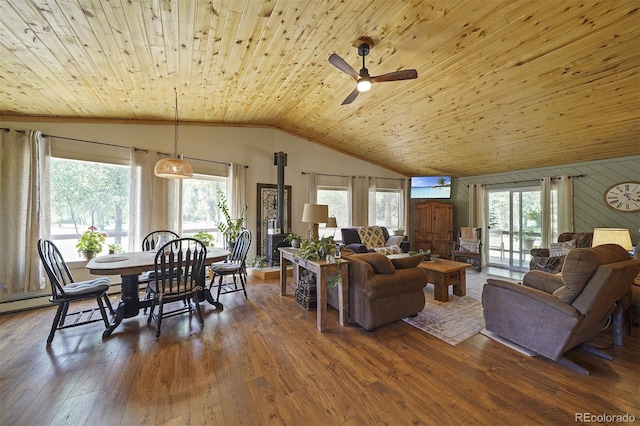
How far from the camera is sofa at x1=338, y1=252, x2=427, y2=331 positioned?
8.50 ft

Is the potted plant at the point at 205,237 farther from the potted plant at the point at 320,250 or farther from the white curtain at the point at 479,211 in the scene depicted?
the white curtain at the point at 479,211

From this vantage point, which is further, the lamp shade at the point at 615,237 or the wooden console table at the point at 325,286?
the lamp shade at the point at 615,237

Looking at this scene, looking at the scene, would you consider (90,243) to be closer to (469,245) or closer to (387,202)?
(387,202)

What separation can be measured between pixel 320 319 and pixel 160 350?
1538 millimetres

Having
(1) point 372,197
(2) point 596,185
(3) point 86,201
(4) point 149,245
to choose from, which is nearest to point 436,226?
(1) point 372,197

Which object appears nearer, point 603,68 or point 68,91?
point 603,68

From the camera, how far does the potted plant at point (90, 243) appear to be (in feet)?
11.9

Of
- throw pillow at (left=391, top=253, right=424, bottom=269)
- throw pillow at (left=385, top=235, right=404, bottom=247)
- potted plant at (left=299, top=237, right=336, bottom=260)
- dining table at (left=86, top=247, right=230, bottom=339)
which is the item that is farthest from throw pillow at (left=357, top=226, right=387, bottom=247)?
dining table at (left=86, top=247, right=230, bottom=339)

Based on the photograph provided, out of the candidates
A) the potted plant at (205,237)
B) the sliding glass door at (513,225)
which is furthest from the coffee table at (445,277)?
the potted plant at (205,237)

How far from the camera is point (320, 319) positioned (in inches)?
105

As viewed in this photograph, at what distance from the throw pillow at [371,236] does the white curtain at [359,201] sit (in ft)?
1.78

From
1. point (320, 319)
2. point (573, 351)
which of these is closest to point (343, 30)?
point (320, 319)

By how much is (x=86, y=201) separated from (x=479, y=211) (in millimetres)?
8088

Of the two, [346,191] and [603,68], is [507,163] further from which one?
[346,191]
